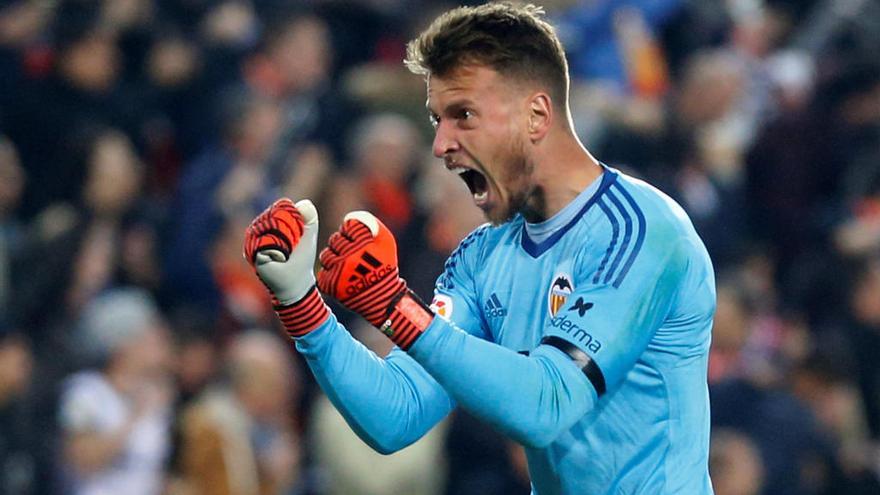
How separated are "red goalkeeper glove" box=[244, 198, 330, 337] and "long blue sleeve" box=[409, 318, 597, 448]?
0.32m

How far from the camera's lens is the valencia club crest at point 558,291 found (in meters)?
4.09

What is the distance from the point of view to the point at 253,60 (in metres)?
10.3

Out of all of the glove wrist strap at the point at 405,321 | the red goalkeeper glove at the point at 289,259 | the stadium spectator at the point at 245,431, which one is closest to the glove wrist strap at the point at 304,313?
the red goalkeeper glove at the point at 289,259

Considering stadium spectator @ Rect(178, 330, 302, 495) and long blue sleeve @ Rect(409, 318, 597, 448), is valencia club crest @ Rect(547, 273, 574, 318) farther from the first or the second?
stadium spectator @ Rect(178, 330, 302, 495)

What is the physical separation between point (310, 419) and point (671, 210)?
481cm

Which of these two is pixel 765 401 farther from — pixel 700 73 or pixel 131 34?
pixel 131 34

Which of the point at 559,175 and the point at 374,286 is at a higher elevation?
the point at 559,175

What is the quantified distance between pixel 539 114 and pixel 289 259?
698 millimetres

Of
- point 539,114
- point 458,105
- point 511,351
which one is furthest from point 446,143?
point 511,351

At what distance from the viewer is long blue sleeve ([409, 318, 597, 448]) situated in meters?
3.73

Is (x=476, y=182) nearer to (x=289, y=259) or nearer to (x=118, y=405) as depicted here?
(x=289, y=259)

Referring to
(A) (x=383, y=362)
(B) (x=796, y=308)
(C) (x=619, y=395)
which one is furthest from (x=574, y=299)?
(B) (x=796, y=308)

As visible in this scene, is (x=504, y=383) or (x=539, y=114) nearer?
(x=504, y=383)

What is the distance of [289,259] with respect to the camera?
3900mm
